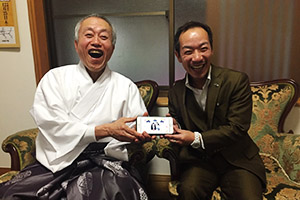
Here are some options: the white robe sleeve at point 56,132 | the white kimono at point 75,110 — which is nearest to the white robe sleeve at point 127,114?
the white kimono at point 75,110

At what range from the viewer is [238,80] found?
4.19 ft

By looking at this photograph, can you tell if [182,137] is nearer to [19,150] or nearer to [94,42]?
[94,42]

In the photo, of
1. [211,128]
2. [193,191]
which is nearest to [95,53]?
[211,128]

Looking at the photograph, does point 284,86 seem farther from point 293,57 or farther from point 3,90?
Result: point 3,90

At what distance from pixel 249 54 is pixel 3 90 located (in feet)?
6.96

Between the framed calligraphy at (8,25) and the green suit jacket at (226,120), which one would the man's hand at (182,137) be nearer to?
the green suit jacket at (226,120)

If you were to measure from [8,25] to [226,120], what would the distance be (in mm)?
1860

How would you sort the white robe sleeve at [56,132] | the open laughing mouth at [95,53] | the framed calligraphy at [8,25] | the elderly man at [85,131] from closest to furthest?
the elderly man at [85,131] < the white robe sleeve at [56,132] < the open laughing mouth at [95,53] < the framed calligraphy at [8,25]

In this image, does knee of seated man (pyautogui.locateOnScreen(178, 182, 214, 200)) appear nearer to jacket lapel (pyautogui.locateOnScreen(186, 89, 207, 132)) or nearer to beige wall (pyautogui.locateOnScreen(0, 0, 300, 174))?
jacket lapel (pyautogui.locateOnScreen(186, 89, 207, 132))

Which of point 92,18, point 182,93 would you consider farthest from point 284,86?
point 92,18

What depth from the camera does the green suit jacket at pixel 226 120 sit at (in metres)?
1.23

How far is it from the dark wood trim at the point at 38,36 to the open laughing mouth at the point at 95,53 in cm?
88

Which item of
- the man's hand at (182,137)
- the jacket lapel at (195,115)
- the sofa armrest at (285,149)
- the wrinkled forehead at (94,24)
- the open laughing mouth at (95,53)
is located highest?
the wrinkled forehead at (94,24)

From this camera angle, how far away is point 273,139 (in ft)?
5.18
